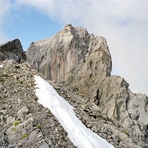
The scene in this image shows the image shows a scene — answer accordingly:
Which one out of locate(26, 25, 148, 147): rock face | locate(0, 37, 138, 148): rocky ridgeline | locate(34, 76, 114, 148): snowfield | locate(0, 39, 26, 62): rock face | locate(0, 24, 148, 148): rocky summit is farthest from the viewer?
locate(26, 25, 148, 147): rock face

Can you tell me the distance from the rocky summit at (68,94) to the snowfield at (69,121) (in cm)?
47

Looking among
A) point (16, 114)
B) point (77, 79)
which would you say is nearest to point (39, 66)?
point (77, 79)

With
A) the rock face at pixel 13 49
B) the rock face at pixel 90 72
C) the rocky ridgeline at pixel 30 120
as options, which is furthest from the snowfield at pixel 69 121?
the rock face at pixel 90 72

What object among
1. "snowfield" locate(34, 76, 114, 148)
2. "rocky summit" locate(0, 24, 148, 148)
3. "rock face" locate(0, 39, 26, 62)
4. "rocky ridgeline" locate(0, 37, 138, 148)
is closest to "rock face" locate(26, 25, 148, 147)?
"rocky summit" locate(0, 24, 148, 148)

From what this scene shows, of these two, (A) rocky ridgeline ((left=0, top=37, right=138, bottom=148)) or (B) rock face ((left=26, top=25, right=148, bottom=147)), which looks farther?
(B) rock face ((left=26, top=25, right=148, bottom=147))

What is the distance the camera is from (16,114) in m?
18.4

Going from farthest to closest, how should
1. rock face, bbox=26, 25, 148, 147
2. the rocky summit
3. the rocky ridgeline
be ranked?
rock face, bbox=26, 25, 148, 147, the rocky summit, the rocky ridgeline

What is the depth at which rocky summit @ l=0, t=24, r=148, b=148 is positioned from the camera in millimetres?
16922

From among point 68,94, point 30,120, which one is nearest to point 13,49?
point 68,94

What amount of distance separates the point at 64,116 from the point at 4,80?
22.1ft

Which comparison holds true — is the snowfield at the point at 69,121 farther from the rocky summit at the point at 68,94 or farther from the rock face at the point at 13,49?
the rock face at the point at 13,49

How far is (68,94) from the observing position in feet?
80.2

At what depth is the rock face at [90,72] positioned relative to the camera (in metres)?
66.3

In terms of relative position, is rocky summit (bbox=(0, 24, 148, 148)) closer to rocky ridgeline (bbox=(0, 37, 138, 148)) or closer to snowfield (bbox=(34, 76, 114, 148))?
rocky ridgeline (bbox=(0, 37, 138, 148))
